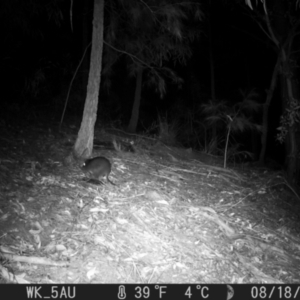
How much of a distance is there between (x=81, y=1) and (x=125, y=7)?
5.59m

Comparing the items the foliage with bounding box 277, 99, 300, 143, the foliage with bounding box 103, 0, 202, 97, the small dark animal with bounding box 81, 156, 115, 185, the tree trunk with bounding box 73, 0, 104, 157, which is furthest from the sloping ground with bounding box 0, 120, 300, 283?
the foliage with bounding box 103, 0, 202, 97

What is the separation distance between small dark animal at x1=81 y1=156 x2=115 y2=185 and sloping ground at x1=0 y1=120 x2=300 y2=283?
0.78 ft

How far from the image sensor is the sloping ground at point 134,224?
383cm

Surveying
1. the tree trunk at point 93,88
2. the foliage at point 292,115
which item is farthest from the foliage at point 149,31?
the foliage at point 292,115

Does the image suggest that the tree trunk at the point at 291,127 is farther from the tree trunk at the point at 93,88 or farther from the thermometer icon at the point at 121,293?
the thermometer icon at the point at 121,293

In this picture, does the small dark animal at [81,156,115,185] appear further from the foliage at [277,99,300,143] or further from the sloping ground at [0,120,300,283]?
the foliage at [277,99,300,143]

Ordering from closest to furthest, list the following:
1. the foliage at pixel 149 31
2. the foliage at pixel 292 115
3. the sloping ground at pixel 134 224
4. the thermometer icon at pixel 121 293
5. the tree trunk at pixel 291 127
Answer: the thermometer icon at pixel 121 293 → the sloping ground at pixel 134 224 → the foliage at pixel 149 31 → the foliage at pixel 292 115 → the tree trunk at pixel 291 127

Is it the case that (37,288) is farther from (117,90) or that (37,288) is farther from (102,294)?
(117,90)

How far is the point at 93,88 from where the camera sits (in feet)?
20.4

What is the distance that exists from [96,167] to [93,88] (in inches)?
61.9

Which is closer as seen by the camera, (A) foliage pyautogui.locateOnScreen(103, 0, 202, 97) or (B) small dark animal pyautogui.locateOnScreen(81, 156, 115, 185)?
(B) small dark animal pyautogui.locateOnScreen(81, 156, 115, 185)

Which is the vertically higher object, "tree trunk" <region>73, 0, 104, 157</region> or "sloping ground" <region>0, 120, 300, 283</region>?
"tree trunk" <region>73, 0, 104, 157</region>

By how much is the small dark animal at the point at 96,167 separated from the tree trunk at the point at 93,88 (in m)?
0.76

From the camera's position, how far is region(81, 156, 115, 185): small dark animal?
18.4ft
